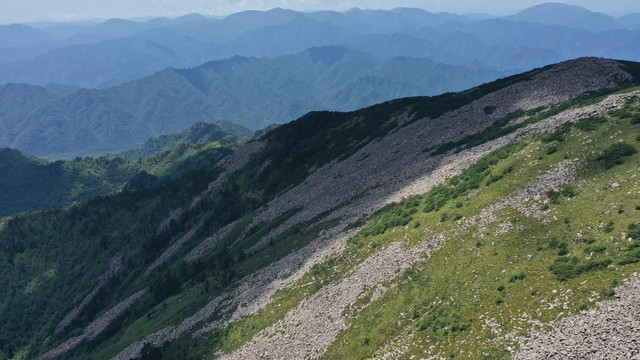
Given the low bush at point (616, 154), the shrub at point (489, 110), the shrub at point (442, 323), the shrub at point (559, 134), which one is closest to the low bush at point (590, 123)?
the shrub at point (559, 134)

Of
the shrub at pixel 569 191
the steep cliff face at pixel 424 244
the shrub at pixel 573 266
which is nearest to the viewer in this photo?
the shrub at pixel 573 266

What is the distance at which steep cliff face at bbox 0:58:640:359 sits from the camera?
96.8 ft

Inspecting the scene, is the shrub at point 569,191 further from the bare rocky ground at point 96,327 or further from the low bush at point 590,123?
the bare rocky ground at point 96,327

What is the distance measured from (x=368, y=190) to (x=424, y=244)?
2970 centimetres

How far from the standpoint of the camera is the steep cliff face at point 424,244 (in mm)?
29500

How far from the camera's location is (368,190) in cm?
7081

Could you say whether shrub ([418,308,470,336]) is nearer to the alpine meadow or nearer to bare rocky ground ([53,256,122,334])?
the alpine meadow

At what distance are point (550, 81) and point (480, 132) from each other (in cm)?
1727

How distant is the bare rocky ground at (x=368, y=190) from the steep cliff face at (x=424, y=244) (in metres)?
0.33

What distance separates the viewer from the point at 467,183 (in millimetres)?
48375

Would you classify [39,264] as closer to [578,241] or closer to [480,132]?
[480,132]

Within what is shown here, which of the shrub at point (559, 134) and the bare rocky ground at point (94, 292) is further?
the bare rocky ground at point (94, 292)

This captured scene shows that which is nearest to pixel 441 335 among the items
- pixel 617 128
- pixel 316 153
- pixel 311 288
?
pixel 311 288

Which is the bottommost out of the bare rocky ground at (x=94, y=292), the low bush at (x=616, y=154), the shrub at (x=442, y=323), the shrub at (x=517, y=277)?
the bare rocky ground at (x=94, y=292)
